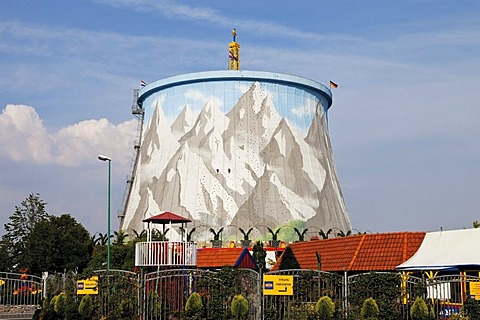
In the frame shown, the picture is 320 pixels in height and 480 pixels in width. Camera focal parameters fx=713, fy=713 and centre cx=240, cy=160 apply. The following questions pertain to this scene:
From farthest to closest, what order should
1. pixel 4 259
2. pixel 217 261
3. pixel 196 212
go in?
pixel 196 212
pixel 4 259
pixel 217 261

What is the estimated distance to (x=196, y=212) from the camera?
51.8 meters

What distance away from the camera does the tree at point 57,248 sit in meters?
41.0

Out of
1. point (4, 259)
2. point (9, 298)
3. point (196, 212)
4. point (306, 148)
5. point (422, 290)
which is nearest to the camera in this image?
point (422, 290)

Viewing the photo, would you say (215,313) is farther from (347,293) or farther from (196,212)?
(196,212)

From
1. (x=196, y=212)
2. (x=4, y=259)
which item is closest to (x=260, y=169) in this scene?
(x=196, y=212)

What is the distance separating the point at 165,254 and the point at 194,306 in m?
4.16

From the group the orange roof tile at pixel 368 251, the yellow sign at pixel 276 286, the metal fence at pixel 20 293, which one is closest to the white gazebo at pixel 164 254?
the yellow sign at pixel 276 286

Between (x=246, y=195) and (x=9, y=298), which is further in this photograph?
(x=246, y=195)

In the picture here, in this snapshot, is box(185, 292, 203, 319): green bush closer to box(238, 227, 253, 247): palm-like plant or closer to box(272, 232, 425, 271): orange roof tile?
box(272, 232, 425, 271): orange roof tile

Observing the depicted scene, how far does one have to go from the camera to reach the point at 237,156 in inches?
2089

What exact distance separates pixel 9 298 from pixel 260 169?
2465cm

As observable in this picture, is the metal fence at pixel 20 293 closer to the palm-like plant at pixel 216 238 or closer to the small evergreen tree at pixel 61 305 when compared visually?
the small evergreen tree at pixel 61 305

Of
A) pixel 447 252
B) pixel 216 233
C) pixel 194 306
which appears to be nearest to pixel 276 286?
pixel 194 306

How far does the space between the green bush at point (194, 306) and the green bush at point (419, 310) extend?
613 centimetres
